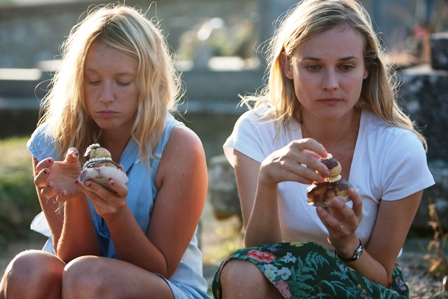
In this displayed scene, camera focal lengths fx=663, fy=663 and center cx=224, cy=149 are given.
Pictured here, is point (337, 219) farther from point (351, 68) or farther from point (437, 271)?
point (437, 271)

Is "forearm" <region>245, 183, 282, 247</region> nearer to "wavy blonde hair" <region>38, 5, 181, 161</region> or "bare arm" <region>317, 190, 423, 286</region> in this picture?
"bare arm" <region>317, 190, 423, 286</region>

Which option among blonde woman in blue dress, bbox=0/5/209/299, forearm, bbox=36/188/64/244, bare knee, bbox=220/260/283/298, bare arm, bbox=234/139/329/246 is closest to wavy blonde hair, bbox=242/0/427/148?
bare arm, bbox=234/139/329/246

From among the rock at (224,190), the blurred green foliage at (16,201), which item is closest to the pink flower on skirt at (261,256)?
the rock at (224,190)

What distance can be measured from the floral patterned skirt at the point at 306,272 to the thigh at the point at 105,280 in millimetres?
283

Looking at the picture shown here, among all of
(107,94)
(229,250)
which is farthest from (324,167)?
(229,250)

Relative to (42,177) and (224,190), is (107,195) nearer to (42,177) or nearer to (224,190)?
(42,177)

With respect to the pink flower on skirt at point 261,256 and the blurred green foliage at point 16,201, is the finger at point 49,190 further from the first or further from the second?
the blurred green foliage at point 16,201

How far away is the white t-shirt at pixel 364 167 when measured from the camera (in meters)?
2.38

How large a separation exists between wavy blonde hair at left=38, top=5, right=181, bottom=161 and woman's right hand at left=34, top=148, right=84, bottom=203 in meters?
0.30

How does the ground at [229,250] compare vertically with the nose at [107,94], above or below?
below

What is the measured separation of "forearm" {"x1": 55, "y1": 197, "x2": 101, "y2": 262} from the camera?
2457 mm

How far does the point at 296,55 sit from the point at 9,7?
11472 mm

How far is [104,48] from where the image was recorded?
2.51m

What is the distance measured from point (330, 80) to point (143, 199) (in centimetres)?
85
